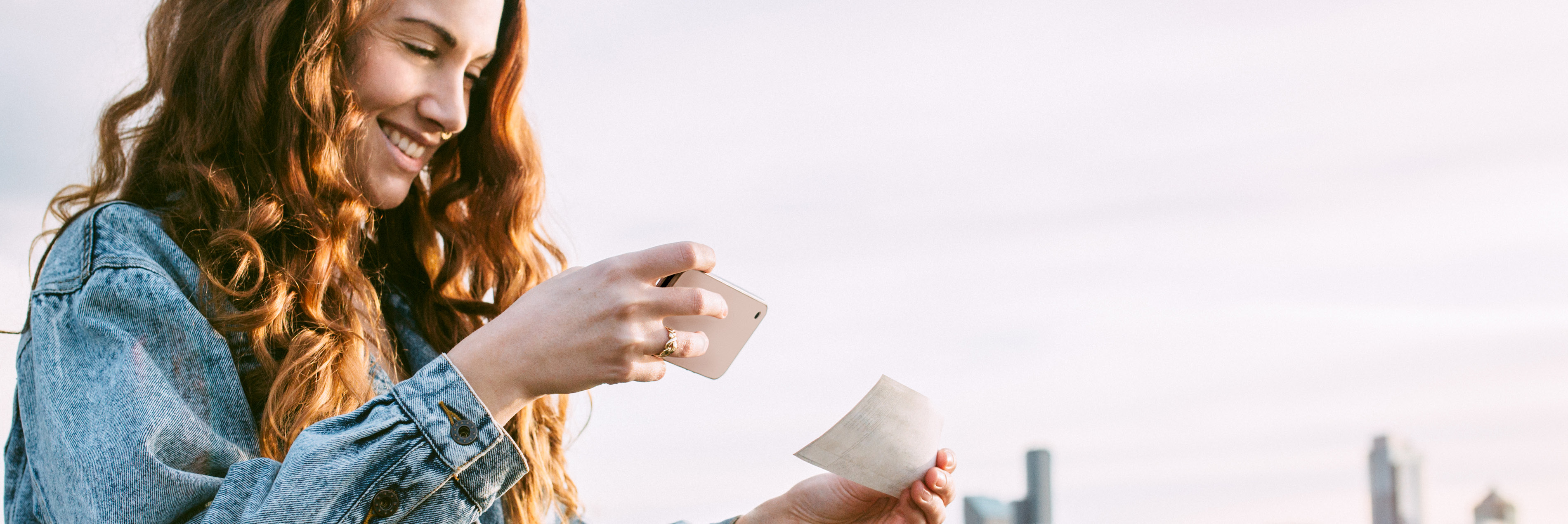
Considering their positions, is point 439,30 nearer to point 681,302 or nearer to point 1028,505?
point 681,302

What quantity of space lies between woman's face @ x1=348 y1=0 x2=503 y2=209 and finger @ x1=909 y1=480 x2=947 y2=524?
0.96 meters

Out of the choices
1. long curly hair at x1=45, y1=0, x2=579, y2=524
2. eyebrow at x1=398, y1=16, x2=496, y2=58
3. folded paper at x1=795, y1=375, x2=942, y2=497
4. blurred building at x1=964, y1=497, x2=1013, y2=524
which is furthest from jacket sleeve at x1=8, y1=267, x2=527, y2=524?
blurred building at x1=964, y1=497, x2=1013, y2=524

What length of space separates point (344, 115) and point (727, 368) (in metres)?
0.74

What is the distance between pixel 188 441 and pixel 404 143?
26.6 inches

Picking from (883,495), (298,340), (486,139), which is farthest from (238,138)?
(883,495)

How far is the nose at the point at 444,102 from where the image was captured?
1651 mm

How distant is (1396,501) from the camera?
3.65 m

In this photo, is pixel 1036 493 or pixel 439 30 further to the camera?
pixel 1036 493

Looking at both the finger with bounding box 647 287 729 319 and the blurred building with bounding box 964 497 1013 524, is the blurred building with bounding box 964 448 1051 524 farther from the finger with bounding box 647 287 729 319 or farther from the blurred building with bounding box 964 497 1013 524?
the finger with bounding box 647 287 729 319

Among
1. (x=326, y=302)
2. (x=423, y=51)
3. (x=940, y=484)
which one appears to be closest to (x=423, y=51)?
(x=423, y=51)

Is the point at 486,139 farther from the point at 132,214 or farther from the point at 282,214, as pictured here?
the point at 132,214

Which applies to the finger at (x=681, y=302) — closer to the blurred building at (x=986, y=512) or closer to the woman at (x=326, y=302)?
the woman at (x=326, y=302)

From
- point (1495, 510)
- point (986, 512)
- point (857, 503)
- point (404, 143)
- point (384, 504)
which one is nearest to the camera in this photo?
point (384, 504)

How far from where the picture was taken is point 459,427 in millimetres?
1115
